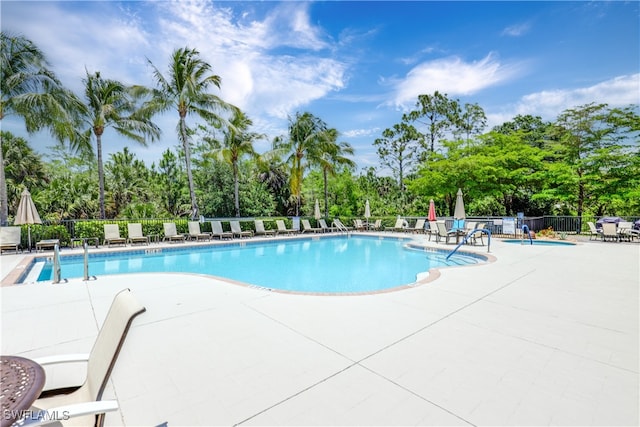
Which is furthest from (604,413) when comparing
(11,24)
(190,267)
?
(11,24)

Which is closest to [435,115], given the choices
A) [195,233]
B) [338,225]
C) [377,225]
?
[377,225]

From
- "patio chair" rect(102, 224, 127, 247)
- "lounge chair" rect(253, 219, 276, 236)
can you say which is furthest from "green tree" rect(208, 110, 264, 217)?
"patio chair" rect(102, 224, 127, 247)

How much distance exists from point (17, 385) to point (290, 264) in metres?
9.19

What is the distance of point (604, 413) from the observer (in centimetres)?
216

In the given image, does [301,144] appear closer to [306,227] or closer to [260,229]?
[306,227]

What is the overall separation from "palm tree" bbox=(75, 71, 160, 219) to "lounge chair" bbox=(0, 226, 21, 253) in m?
3.96

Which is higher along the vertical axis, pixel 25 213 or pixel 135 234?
pixel 25 213

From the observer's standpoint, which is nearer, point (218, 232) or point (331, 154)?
point (218, 232)

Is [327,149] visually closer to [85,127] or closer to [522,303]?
[85,127]

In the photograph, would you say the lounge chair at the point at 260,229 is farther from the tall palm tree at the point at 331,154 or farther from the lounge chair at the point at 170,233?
the tall palm tree at the point at 331,154

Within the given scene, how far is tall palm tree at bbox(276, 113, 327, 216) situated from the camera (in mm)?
20266

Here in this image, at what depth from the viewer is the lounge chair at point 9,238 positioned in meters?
11.1

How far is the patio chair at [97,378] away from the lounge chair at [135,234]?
43.2 feet

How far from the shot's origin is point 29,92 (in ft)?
44.1
